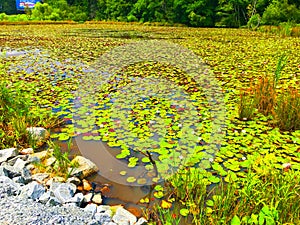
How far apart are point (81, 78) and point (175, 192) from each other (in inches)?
138

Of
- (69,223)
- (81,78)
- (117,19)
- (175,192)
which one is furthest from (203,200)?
(117,19)

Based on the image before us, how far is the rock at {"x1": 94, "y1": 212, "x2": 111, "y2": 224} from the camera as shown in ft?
5.44

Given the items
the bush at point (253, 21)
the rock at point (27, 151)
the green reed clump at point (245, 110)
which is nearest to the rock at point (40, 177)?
the rock at point (27, 151)

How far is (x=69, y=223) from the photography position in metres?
1.53

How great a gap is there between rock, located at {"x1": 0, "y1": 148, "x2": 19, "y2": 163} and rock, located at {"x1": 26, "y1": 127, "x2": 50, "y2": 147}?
27 centimetres

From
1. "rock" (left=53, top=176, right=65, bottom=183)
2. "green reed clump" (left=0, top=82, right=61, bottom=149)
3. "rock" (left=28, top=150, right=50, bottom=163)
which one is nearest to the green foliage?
"green reed clump" (left=0, top=82, right=61, bottom=149)

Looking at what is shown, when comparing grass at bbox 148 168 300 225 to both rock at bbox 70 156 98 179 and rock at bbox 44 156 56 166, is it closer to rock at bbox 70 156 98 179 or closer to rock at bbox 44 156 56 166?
rock at bbox 70 156 98 179

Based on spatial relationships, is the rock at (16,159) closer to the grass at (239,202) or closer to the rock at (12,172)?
the rock at (12,172)

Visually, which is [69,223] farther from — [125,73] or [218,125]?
[125,73]

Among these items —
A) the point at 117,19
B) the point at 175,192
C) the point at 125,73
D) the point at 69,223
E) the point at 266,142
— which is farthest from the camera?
the point at 117,19

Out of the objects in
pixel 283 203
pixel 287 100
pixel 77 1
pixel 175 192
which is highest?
pixel 77 1

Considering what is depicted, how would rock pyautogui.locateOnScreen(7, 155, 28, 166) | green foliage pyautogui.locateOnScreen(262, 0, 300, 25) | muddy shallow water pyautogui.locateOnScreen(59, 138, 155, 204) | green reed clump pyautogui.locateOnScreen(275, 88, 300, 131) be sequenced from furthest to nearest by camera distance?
green foliage pyautogui.locateOnScreen(262, 0, 300, 25) → green reed clump pyautogui.locateOnScreen(275, 88, 300, 131) → rock pyautogui.locateOnScreen(7, 155, 28, 166) → muddy shallow water pyautogui.locateOnScreen(59, 138, 155, 204)

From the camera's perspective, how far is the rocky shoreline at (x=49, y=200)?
61.7 inches

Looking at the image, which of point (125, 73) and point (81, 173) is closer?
point (81, 173)
